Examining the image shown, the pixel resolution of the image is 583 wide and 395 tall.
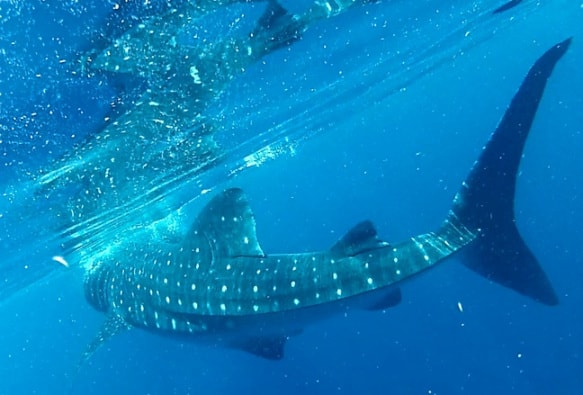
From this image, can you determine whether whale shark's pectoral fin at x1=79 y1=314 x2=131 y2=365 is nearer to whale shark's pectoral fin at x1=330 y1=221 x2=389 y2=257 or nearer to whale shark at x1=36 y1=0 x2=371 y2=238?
whale shark at x1=36 y1=0 x2=371 y2=238

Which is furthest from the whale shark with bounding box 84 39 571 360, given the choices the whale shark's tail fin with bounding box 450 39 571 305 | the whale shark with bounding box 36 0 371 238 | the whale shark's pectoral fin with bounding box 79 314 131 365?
the whale shark's pectoral fin with bounding box 79 314 131 365

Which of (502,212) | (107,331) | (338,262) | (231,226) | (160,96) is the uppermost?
(160,96)

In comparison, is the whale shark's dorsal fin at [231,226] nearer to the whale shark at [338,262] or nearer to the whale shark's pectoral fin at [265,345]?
the whale shark at [338,262]

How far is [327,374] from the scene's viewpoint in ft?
88.6

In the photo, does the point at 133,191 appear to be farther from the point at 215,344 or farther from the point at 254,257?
the point at 254,257

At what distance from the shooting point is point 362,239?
273 inches

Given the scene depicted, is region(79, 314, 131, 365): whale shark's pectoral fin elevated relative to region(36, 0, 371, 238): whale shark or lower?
lower

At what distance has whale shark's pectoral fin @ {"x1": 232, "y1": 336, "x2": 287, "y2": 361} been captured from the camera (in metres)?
9.24

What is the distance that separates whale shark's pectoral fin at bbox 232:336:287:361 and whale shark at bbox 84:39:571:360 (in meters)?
0.02

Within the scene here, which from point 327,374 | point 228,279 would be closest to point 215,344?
point 228,279

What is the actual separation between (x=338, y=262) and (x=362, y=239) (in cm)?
53

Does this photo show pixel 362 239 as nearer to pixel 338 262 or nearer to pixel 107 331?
pixel 338 262

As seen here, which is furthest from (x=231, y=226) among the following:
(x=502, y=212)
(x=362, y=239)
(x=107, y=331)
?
(x=107, y=331)

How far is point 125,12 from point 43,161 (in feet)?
18.0
